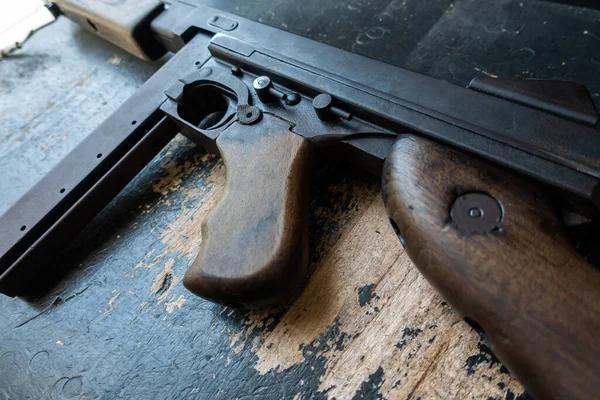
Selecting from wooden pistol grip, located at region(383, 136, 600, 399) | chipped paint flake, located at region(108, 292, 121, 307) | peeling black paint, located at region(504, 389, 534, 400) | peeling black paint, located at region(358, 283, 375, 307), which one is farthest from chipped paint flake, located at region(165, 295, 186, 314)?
peeling black paint, located at region(504, 389, 534, 400)

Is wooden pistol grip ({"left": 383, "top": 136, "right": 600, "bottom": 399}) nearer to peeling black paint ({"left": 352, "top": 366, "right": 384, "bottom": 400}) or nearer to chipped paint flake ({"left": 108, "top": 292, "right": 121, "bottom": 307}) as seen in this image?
peeling black paint ({"left": 352, "top": 366, "right": 384, "bottom": 400})

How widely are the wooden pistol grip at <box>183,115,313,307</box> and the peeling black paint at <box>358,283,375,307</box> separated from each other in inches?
4.7

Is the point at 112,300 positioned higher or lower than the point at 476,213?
lower

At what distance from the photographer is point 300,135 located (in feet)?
3.03

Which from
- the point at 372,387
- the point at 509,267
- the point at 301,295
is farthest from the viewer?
the point at 301,295

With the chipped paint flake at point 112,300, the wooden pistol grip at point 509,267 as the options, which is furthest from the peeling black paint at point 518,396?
the chipped paint flake at point 112,300

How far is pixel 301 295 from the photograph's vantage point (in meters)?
0.92

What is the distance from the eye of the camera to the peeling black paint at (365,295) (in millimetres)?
877

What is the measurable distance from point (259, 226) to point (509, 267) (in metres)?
0.42

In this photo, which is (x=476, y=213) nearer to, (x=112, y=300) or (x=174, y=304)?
(x=174, y=304)

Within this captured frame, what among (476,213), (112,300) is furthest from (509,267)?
(112,300)

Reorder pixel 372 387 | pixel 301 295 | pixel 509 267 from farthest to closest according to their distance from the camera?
pixel 301 295, pixel 372 387, pixel 509 267

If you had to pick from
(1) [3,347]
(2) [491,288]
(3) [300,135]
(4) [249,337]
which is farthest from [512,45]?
(1) [3,347]

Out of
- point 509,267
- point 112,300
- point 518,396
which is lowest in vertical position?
point 518,396
